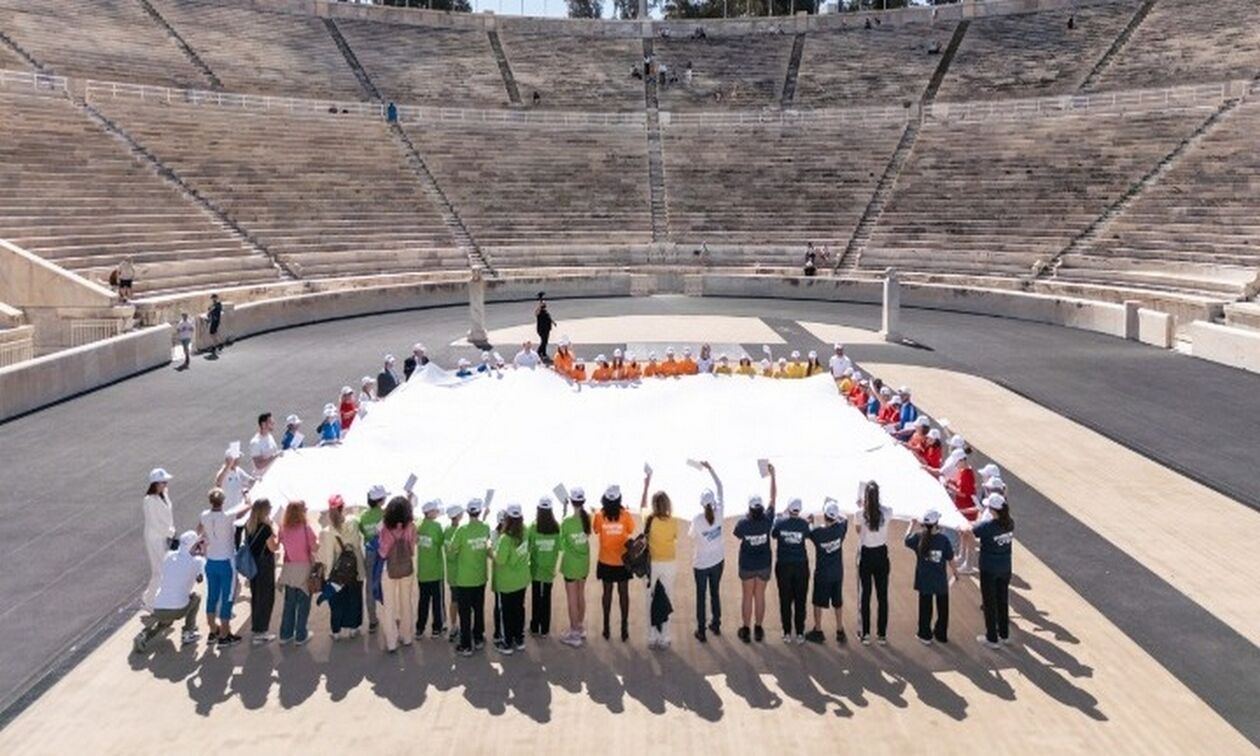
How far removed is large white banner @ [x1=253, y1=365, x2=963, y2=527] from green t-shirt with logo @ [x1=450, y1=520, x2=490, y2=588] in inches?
25.9

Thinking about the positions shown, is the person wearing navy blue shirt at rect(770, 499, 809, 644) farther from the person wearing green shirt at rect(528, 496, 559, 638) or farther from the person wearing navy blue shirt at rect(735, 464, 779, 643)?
the person wearing green shirt at rect(528, 496, 559, 638)

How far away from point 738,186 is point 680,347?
79.9 ft

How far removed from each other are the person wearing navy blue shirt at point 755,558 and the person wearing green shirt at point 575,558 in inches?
64.0

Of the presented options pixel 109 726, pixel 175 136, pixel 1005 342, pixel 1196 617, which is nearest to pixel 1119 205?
pixel 1005 342

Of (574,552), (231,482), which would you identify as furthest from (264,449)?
(574,552)

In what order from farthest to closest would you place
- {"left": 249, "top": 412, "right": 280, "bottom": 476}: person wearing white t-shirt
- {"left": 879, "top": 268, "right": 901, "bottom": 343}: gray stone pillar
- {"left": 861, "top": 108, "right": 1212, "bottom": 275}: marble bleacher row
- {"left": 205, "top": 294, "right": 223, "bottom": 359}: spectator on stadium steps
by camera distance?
{"left": 861, "top": 108, "right": 1212, "bottom": 275}: marble bleacher row < {"left": 879, "top": 268, "right": 901, "bottom": 343}: gray stone pillar < {"left": 205, "top": 294, "right": 223, "bottom": 359}: spectator on stadium steps < {"left": 249, "top": 412, "right": 280, "bottom": 476}: person wearing white t-shirt

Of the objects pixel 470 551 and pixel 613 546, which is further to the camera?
pixel 613 546

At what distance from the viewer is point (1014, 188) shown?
4672cm

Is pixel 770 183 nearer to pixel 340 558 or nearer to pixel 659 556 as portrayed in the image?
pixel 659 556

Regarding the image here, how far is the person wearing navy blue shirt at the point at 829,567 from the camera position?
430 inches

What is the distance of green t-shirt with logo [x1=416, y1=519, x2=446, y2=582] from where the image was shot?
10.9 meters

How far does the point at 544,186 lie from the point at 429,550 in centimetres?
4314

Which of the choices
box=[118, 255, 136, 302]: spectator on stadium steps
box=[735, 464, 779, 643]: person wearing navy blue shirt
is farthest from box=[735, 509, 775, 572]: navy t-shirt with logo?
box=[118, 255, 136, 302]: spectator on stadium steps

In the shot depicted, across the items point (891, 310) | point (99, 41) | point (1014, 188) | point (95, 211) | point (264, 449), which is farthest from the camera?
point (99, 41)
